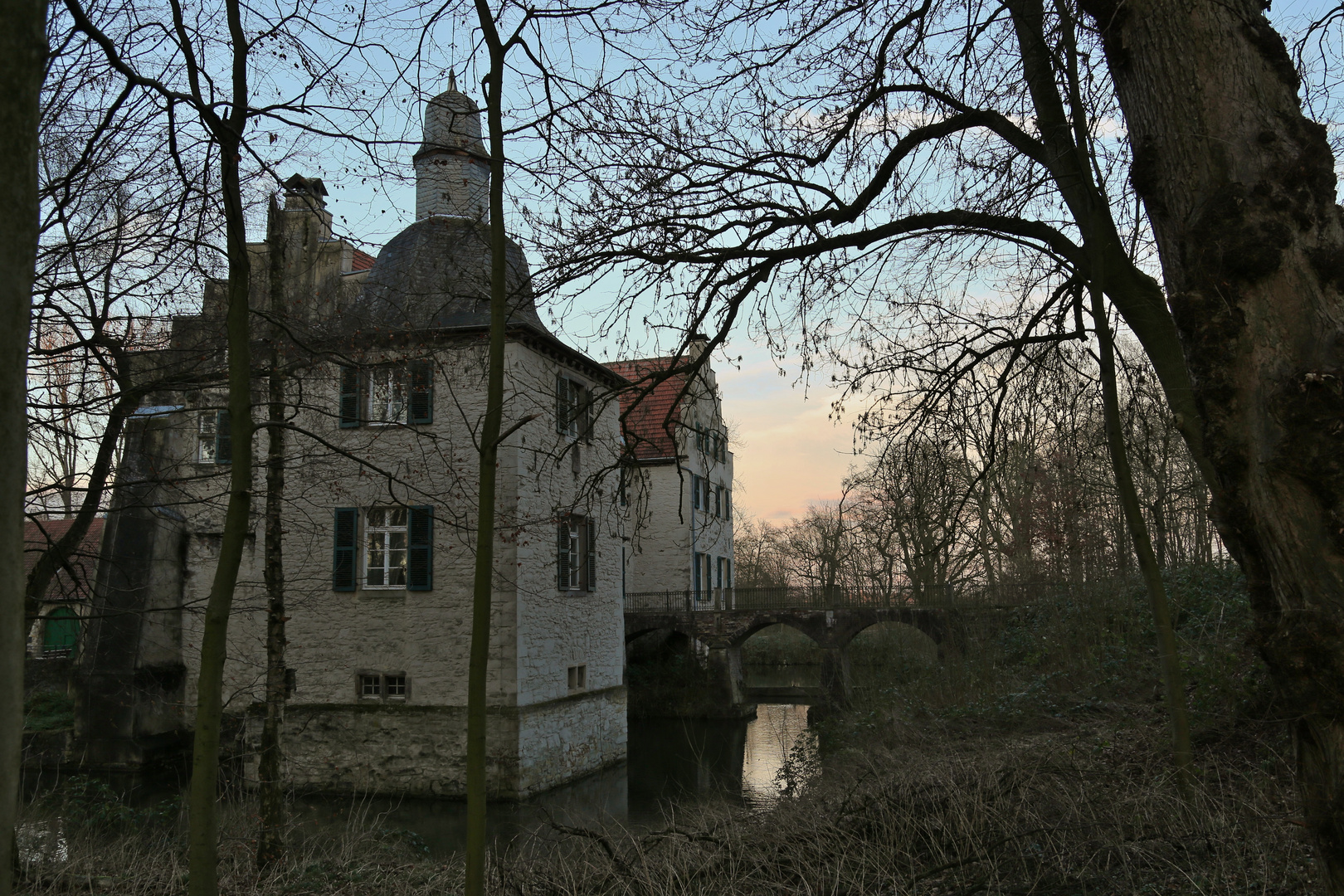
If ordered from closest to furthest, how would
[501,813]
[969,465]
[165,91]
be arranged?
[165,91] → [969,465] → [501,813]

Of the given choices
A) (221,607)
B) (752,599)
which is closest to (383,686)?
(221,607)

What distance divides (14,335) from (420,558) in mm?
15729

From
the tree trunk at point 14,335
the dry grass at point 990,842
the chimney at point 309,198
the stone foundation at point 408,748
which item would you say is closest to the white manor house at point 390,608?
the stone foundation at point 408,748

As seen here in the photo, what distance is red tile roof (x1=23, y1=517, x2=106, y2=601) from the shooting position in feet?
23.5

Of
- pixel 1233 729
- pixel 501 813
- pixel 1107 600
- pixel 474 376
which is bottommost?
pixel 501 813

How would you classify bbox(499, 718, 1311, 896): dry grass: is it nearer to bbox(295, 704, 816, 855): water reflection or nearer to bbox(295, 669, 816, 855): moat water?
bbox(295, 669, 816, 855): moat water

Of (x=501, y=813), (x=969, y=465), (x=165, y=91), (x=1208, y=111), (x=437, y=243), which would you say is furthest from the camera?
(x=501, y=813)

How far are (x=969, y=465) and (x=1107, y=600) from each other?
6414mm

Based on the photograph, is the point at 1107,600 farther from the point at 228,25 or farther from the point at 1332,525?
the point at 228,25

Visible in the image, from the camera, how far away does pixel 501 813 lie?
50.6 ft

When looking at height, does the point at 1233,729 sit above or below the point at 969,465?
below

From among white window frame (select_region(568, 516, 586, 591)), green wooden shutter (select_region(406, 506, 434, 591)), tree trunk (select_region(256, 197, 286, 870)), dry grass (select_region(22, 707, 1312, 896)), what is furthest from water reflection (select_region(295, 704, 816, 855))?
white window frame (select_region(568, 516, 586, 591))

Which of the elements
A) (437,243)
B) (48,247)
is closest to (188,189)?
(437,243)

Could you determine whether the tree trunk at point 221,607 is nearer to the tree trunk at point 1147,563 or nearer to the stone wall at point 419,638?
the tree trunk at point 1147,563
